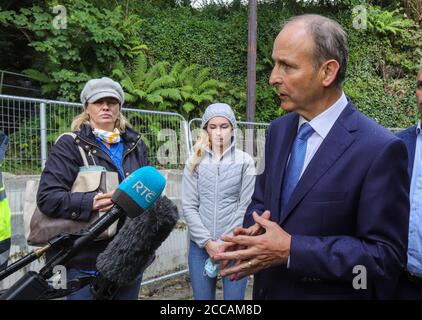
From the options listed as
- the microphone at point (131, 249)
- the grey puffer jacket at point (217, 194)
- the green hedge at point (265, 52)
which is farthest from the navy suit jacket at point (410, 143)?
the green hedge at point (265, 52)

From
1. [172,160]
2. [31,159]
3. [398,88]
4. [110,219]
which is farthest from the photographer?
[398,88]

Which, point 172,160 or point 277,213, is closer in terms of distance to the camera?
point 277,213

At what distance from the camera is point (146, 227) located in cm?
199


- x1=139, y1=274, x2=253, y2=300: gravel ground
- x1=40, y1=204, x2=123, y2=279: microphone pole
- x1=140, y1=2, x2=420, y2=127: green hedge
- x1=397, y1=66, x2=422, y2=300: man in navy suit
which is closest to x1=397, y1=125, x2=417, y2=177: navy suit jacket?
x1=397, y1=66, x2=422, y2=300: man in navy suit

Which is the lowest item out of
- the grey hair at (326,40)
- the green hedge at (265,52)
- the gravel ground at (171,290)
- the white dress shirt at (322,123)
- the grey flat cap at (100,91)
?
the gravel ground at (171,290)

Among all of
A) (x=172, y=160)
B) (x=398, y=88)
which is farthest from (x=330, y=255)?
(x=398, y=88)

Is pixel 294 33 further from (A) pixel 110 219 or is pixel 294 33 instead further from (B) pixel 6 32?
(B) pixel 6 32

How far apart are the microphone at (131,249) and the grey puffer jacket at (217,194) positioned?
1.41 m

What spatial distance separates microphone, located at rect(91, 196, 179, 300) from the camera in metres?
1.86

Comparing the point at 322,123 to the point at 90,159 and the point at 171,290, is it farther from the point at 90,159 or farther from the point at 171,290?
the point at 171,290

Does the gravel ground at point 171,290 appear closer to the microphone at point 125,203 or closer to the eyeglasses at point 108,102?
the eyeglasses at point 108,102

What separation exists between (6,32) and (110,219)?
9606 mm

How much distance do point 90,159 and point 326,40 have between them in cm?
157

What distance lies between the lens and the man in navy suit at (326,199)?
1.59 meters
